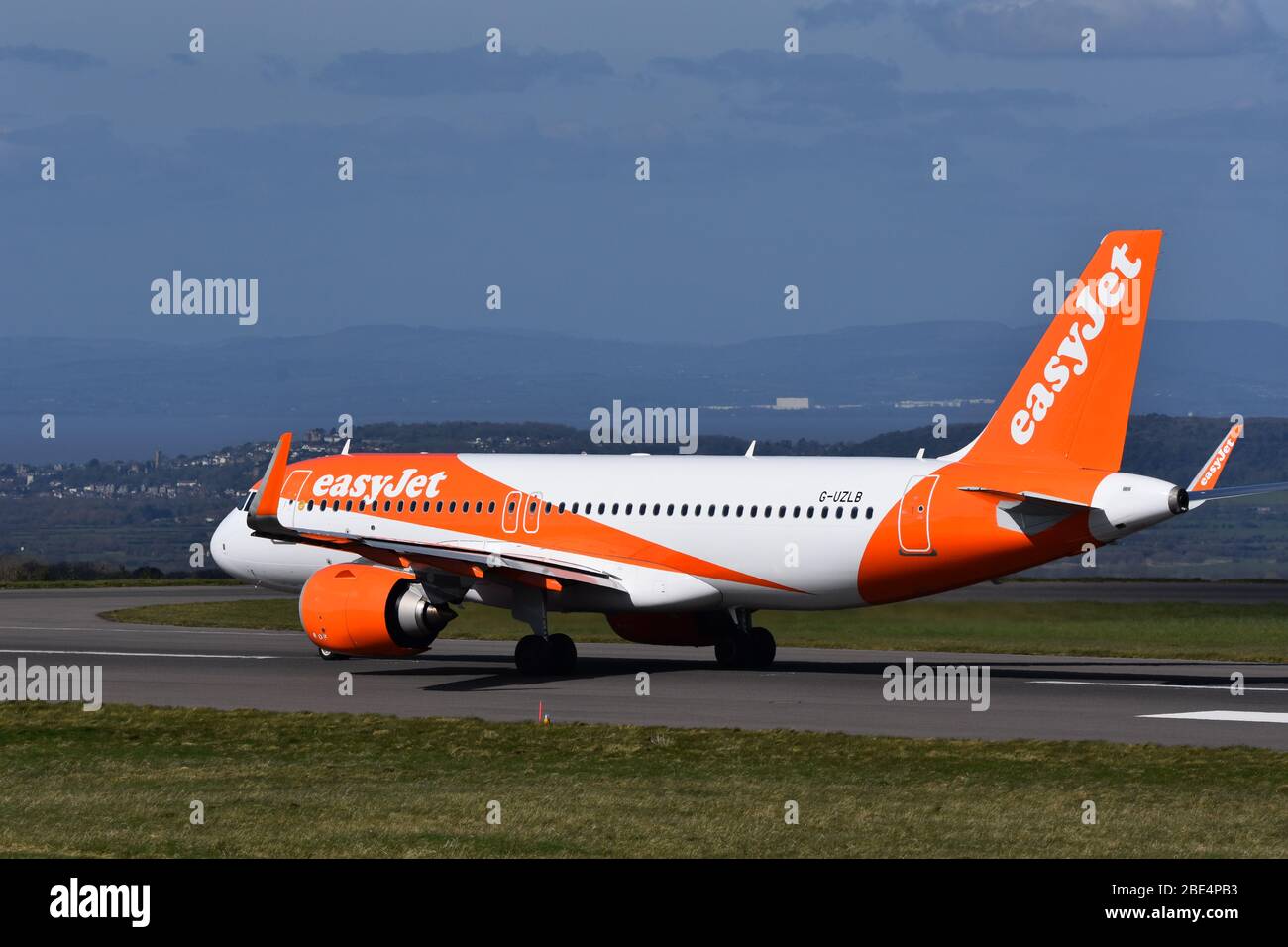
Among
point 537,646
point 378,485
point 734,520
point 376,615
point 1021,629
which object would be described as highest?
point 378,485

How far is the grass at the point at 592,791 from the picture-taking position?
62.6 feet

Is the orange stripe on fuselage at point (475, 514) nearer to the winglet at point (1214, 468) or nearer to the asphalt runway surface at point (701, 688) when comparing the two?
the asphalt runway surface at point (701, 688)

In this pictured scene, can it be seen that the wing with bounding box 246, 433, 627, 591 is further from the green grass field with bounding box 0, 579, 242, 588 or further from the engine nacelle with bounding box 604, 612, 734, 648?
the green grass field with bounding box 0, 579, 242, 588

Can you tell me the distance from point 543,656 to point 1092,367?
11.9 m

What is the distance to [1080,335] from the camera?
35.4 metres

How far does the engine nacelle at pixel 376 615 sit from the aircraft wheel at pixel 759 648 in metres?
6.51

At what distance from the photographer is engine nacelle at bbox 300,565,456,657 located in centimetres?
3731

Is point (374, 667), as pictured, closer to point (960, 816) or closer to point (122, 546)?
point (960, 816)

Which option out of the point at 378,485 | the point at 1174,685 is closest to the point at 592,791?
the point at 1174,685

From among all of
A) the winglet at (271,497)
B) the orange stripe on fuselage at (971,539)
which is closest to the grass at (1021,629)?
the orange stripe on fuselage at (971,539)

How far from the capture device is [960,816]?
21.0 m

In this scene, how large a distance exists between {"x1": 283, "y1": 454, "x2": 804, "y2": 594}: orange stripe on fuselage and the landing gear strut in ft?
6.55

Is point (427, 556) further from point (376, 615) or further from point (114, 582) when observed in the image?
point (114, 582)

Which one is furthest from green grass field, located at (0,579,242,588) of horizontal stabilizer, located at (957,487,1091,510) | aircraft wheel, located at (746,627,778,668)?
horizontal stabilizer, located at (957,487,1091,510)
